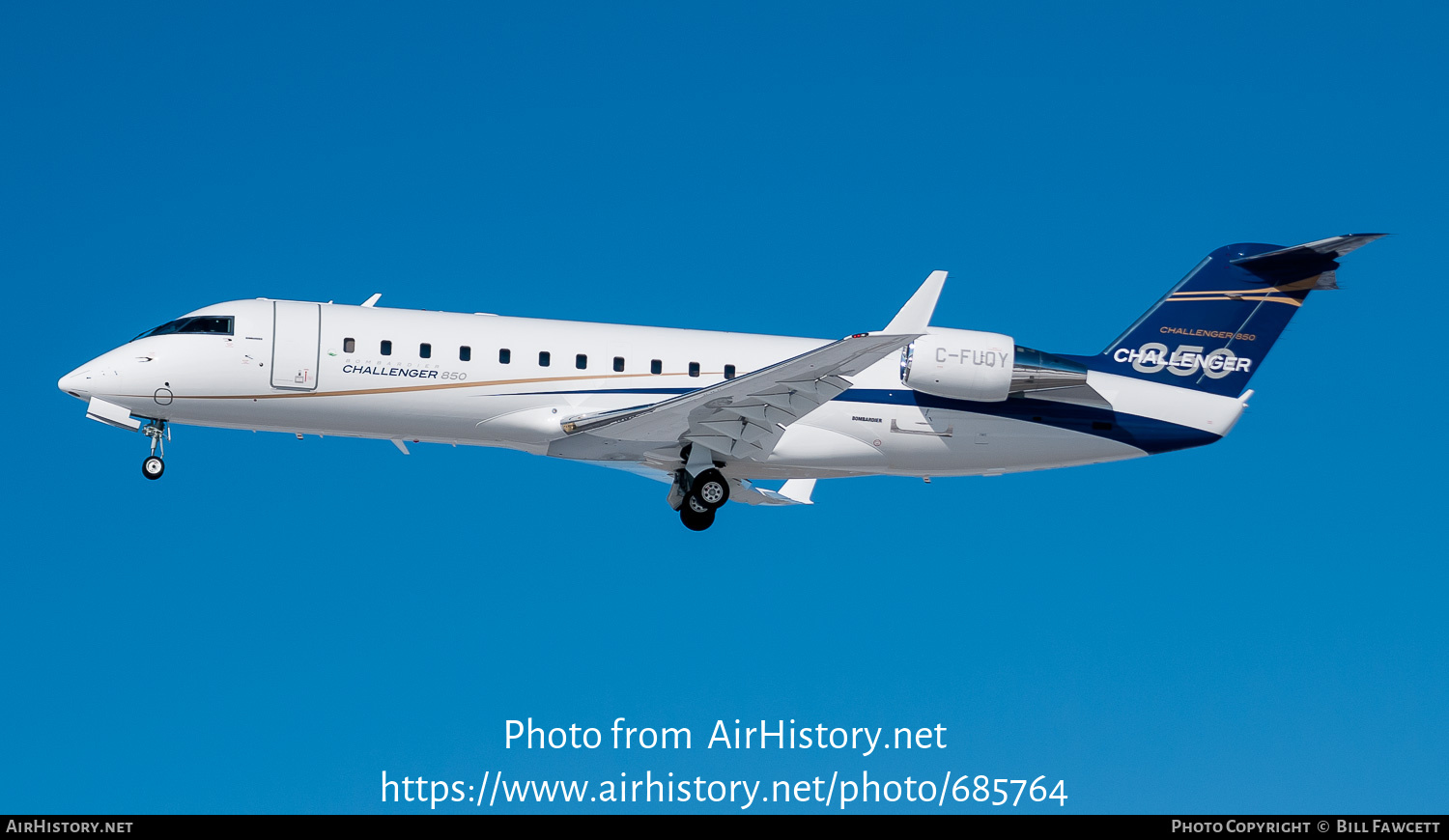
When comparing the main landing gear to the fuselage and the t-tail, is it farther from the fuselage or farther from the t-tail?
the t-tail

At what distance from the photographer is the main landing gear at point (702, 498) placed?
23.9 meters

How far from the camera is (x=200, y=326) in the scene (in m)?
22.7

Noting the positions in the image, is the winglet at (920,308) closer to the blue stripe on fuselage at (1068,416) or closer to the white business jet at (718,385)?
the white business jet at (718,385)

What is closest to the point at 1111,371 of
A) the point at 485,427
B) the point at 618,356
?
the point at 618,356

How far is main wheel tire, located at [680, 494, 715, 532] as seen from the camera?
24.0 m

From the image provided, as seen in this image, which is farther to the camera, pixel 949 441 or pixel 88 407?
pixel 949 441

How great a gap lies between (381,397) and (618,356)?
12.3 feet

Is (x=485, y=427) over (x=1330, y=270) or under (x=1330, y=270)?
under

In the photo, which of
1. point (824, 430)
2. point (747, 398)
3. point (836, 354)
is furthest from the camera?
point (824, 430)

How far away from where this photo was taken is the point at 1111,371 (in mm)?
24922

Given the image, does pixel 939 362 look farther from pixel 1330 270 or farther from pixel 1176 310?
pixel 1330 270

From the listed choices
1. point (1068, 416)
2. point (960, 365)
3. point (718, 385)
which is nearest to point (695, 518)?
point (718, 385)

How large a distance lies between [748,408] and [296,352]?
276 inches

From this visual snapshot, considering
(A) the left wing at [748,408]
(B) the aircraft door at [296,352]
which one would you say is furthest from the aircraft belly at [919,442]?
(B) the aircraft door at [296,352]
